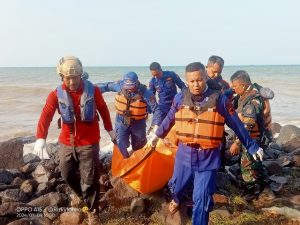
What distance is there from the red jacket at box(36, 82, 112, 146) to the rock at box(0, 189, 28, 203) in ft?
4.98

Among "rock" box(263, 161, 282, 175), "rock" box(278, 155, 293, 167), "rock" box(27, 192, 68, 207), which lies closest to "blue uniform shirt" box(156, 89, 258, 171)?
"rock" box(27, 192, 68, 207)

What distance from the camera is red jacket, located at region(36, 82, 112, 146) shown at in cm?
436

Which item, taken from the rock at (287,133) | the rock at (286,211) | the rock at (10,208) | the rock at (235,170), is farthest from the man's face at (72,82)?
the rock at (287,133)

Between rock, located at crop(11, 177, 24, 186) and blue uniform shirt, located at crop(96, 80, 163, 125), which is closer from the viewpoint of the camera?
rock, located at crop(11, 177, 24, 186)

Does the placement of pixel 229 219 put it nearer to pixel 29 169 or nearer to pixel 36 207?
pixel 36 207

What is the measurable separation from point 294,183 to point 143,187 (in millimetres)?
2744

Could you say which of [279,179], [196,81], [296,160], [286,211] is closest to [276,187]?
[279,179]

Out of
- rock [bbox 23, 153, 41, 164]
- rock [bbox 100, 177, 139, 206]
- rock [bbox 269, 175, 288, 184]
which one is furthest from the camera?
rock [bbox 23, 153, 41, 164]

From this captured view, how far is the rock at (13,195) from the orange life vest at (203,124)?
2966 millimetres

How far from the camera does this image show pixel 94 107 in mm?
4414

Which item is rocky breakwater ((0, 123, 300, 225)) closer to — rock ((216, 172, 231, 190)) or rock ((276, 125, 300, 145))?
rock ((216, 172, 231, 190))

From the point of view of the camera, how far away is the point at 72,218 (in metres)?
4.79

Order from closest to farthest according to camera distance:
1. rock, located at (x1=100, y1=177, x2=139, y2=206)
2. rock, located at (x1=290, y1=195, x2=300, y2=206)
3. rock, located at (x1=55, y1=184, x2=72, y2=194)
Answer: rock, located at (x1=290, y1=195, x2=300, y2=206), rock, located at (x1=100, y1=177, x2=139, y2=206), rock, located at (x1=55, y1=184, x2=72, y2=194)

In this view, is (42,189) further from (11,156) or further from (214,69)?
(214,69)
